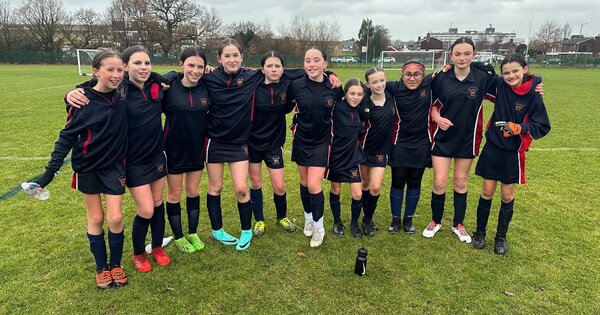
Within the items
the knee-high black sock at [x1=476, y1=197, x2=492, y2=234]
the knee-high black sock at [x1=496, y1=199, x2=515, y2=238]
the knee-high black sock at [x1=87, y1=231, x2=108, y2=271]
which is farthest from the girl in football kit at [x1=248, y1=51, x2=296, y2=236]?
the knee-high black sock at [x1=496, y1=199, x2=515, y2=238]

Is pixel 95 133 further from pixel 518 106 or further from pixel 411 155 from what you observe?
pixel 518 106

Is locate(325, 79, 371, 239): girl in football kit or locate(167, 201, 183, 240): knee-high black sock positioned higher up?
locate(325, 79, 371, 239): girl in football kit

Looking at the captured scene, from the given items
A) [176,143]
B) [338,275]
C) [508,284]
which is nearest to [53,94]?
[176,143]

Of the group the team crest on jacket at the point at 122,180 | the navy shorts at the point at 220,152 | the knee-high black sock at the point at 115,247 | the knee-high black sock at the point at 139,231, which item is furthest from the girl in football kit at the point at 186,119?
the knee-high black sock at the point at 115,247

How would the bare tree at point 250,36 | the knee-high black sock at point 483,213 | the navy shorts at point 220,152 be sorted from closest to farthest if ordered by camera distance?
the navy shorts at point 220,152, the knee-high black sock at point 483,213, the bare tree at point 250,36

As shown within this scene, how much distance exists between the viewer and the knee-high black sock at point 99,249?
332cm

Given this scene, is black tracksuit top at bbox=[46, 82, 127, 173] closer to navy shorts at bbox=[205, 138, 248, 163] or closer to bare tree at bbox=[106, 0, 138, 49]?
navy shorts at bbox=[205, 138, 248, 163]

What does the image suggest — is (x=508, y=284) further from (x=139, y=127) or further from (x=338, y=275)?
(x=139, y=127)

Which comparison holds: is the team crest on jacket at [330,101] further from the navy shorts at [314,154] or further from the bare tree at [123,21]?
the bare tree at [123,21]

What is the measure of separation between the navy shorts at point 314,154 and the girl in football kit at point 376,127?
434 millimetres

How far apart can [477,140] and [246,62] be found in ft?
145

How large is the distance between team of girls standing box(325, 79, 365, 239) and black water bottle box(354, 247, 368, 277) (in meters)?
0.80

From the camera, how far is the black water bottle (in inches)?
134

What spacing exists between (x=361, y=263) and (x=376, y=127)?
1442 millimetres
